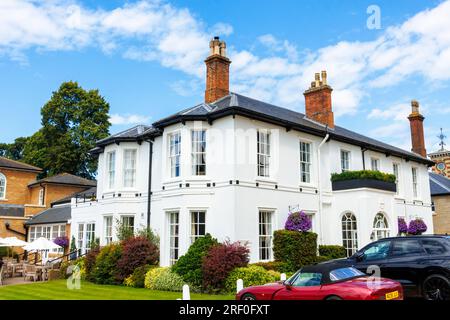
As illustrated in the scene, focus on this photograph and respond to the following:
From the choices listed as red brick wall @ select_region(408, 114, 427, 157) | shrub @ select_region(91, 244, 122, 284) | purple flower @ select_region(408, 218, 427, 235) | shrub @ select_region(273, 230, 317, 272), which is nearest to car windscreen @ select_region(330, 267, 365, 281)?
shrub @ select_region(273, 230, 317, 272)

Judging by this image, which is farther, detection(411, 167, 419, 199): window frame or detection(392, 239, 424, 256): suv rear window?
detection(411, 167, 419, 199): window frame

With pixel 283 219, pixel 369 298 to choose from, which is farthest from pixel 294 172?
pixel 369 298

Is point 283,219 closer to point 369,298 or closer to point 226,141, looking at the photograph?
point 226,141

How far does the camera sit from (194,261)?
54.0 ft

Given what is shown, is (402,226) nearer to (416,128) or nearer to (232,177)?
(416,128)

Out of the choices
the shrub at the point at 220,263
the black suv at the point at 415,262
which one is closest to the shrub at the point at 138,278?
the shrub at the point at 220,263

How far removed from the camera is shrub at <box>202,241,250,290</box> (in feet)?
50.8

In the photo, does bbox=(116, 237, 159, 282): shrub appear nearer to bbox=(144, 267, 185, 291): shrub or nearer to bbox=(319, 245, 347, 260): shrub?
bbox=(144, 267, 185, 291): shrub

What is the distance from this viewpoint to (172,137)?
786 inches

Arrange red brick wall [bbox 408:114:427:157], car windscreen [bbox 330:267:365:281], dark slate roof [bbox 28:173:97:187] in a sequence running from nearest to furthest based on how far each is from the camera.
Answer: car windscreen [bbox 330:267:365:281]
red brick wall [bbox 408:114:427:157]
dark slate roof [bbox 28:173:97:187]

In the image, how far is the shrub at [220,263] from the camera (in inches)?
610

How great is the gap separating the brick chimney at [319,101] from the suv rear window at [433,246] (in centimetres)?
1369

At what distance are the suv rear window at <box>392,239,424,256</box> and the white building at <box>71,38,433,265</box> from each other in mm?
6607

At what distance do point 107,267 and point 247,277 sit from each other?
744cm
